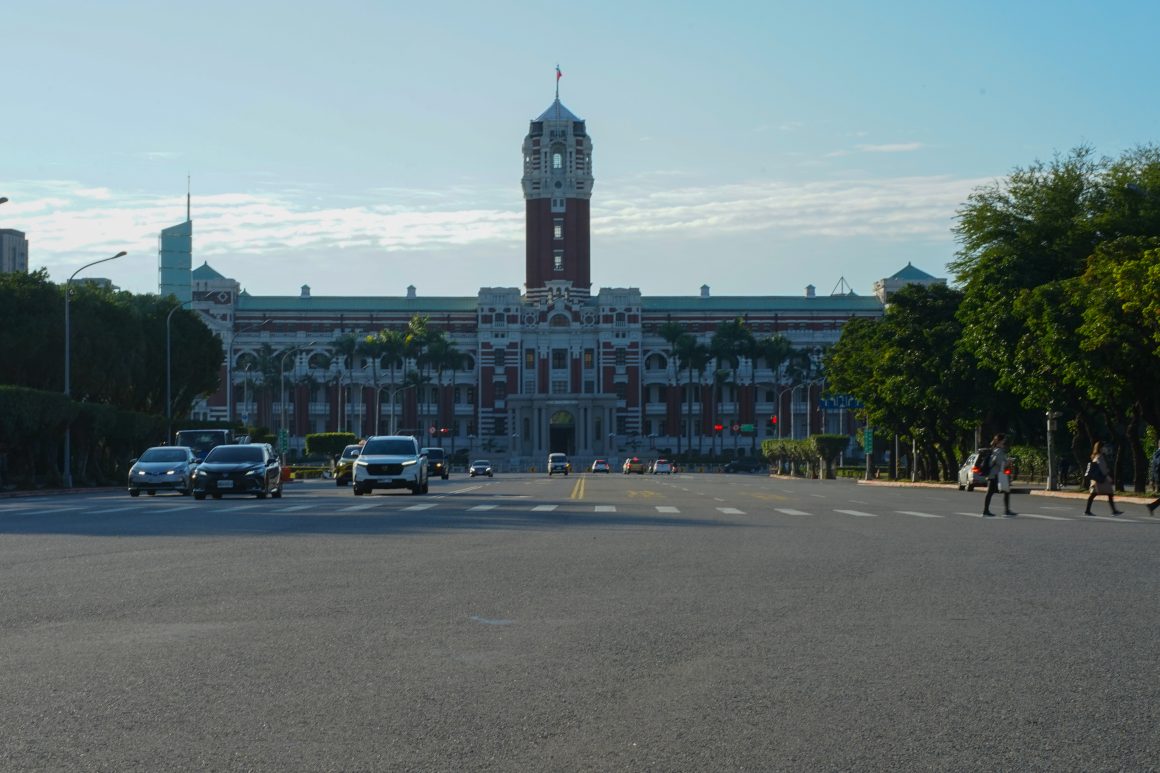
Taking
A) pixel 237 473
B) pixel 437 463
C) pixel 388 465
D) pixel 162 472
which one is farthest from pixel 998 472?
pixel 437 463

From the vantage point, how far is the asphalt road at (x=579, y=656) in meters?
7.69

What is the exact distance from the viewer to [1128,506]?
39.9 metres

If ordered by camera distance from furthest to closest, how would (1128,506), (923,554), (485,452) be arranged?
(485,452) < (1128,506) < (923,554)

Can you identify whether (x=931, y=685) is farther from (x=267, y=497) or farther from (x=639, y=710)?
(x=267, y=497)

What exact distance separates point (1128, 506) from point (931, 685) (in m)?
32.6

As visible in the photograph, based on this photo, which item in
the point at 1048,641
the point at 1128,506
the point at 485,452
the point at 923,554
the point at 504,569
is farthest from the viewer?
the point at 485,452

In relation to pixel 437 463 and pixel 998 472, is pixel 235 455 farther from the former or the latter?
pixel 437 463

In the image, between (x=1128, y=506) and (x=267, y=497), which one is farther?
(x=267, y=497)

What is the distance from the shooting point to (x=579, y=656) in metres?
10.7

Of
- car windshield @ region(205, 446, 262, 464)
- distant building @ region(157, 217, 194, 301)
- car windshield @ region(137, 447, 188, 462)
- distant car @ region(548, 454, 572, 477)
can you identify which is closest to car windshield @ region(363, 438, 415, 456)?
car windshield @ region(205, 446, 262, 464)

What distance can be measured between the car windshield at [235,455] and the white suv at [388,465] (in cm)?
319

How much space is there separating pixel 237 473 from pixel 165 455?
22.3ft

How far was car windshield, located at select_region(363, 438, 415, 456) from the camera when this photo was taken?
45938 millimetres

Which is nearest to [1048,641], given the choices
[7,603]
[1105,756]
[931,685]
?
[931,685]
